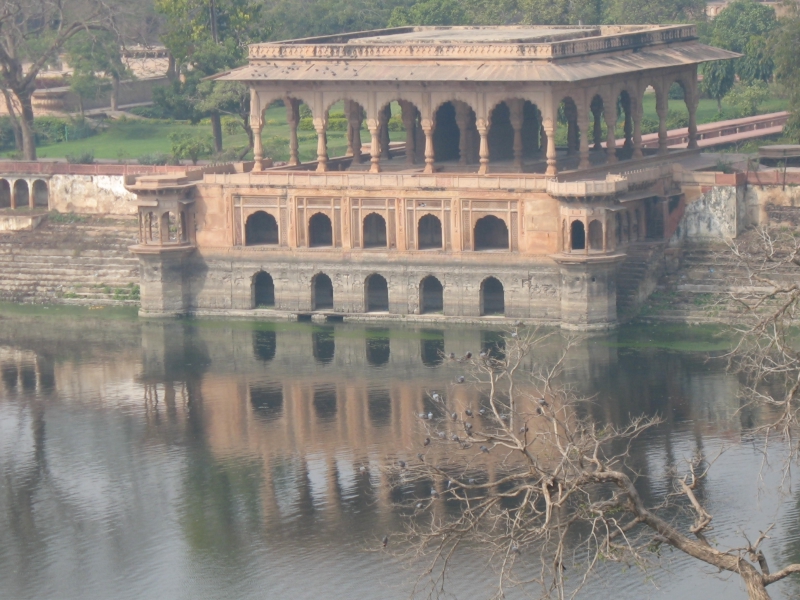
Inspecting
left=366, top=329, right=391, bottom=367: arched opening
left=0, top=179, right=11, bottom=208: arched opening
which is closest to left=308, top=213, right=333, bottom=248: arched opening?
left=366, top=329, right=391, bottom=367: arched opening

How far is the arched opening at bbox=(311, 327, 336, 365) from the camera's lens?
2283 inches

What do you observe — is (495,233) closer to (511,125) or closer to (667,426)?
(511,125)

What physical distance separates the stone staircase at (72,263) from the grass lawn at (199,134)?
8.15 m

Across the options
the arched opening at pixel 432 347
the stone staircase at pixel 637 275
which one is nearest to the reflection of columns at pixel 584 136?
the stone staircase at pixel 637 275

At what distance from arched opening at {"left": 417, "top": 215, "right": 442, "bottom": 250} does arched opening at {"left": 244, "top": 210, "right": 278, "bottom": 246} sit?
5.00m

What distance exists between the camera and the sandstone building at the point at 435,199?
197 feet

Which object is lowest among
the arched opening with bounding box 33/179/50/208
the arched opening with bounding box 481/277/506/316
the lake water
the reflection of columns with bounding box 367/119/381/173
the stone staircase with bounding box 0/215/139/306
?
the lake water

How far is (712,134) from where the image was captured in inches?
3007

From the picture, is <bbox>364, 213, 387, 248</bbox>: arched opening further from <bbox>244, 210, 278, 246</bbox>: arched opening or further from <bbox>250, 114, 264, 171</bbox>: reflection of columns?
<bbox>250, 114, 264, 171</bbox>: reflection of columns

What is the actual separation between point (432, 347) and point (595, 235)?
19.1 feet

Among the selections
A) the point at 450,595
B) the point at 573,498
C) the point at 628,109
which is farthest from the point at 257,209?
the point at 450,595

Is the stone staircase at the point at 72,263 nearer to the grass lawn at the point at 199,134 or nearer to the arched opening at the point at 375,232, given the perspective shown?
the arched opening at the point at 375,232

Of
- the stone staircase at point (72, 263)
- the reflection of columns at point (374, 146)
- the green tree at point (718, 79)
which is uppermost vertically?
the green tree at point (718, 79)

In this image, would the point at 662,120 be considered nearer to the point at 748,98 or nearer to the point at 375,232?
the point at 375,232
